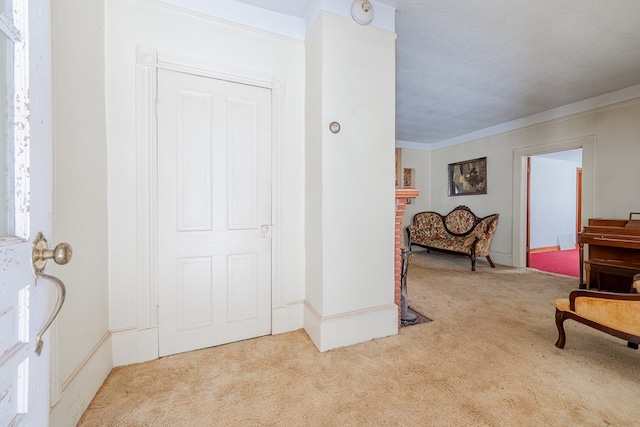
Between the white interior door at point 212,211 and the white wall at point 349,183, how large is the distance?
42 centimetres

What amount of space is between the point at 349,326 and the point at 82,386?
160cm

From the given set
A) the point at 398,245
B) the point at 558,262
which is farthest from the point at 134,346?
the point at 558,262

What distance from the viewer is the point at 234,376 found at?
5.32 feet

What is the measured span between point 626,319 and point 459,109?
3.31 m

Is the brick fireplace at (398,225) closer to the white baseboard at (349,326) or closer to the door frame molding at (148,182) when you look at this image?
the white baseboard at (349,326)

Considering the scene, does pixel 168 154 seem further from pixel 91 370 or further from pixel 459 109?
pixel 459 109

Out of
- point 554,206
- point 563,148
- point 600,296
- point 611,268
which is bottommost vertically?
point 611,268

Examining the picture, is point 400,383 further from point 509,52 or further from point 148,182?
point 509,52

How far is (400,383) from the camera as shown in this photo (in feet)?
5.06

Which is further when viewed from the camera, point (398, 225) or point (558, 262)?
point (558, 262)

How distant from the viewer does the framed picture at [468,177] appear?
16.3ft

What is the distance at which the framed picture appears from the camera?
4.98m

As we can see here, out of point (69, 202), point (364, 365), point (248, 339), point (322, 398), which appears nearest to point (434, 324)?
point (364, 365)

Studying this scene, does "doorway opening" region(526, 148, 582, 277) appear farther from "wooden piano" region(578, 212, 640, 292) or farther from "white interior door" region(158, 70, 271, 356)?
"white interior door" region(158, 70, 271, 356)
